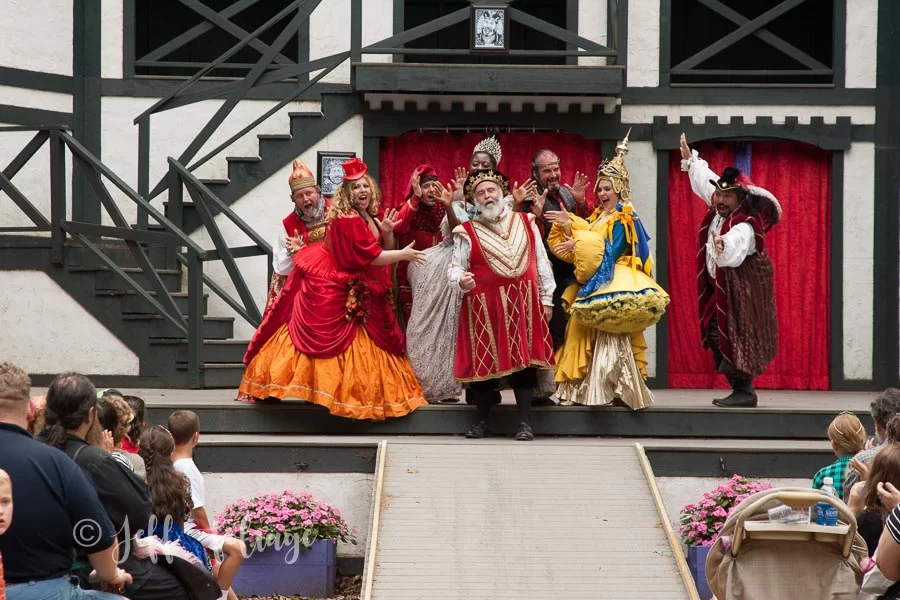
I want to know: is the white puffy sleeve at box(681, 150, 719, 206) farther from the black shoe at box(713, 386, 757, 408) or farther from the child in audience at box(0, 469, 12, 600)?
the child in audience at box(0, 469, 12, 600)

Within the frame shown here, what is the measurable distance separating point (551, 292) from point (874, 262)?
15.9 ft

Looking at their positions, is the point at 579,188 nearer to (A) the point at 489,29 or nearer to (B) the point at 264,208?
(A) the point at 489,29

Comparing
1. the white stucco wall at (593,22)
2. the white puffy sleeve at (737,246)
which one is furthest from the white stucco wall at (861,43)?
the white puffy sleeve at (737,246)

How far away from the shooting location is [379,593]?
21.4 feet

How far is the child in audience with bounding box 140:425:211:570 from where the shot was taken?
5.41 metres

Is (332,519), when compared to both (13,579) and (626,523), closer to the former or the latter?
(626,523)

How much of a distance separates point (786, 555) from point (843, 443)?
52.7 inches

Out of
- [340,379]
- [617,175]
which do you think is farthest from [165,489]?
[617,175]

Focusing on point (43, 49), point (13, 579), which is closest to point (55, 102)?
point (43, 49)

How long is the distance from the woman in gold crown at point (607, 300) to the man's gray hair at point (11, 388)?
14.6 feet

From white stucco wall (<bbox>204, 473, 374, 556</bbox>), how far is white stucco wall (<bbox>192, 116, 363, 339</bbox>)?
408 cm

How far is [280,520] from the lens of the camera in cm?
729

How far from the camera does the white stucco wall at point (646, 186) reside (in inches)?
468

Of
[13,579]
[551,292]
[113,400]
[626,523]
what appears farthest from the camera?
[551,292]
